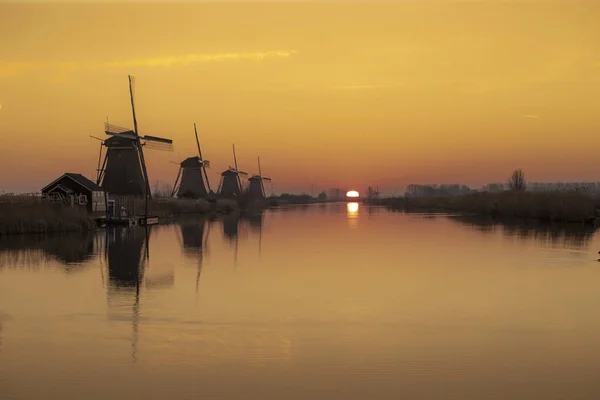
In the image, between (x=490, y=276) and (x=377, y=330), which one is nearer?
(x=377, y=330)

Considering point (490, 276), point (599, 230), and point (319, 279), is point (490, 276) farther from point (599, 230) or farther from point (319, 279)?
point (599, 230)

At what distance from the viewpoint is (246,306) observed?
11.5m

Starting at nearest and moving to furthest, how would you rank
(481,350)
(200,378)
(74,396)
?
(74,396)
(200,378)
(481,350)

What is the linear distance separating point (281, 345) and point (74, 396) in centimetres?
296

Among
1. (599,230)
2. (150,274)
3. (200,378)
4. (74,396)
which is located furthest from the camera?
(599,230)

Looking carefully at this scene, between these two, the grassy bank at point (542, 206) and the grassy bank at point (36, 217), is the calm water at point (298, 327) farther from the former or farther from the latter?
the grassy bank at point (542, 206)

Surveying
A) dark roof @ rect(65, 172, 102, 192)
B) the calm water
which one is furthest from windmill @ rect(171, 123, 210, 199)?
the calm water

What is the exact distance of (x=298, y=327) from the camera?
9766mm

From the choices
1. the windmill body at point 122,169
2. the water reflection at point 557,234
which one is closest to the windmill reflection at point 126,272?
the windmill body at point 122,169

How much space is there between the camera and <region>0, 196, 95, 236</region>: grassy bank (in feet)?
85.2

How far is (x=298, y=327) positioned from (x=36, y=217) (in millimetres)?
20340

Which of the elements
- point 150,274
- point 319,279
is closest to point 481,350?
point 319,279

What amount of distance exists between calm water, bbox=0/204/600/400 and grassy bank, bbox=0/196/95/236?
24.5 ft

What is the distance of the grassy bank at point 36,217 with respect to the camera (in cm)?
2597
